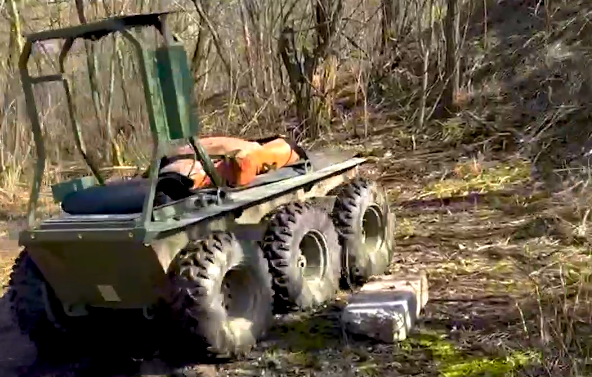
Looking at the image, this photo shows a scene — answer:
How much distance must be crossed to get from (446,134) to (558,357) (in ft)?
21.8

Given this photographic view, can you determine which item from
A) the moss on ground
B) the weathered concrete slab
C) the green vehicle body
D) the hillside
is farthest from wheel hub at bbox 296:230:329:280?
the moss on ground

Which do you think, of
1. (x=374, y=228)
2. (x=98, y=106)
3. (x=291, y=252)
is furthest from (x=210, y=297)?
(x=98, y=106)

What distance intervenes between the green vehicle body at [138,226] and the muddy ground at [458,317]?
583mm

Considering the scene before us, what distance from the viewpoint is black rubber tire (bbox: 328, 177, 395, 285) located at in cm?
613

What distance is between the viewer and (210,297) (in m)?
4.74

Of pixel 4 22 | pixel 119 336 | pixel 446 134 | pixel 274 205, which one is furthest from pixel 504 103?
pixel 4 22

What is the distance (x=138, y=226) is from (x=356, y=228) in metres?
2.04

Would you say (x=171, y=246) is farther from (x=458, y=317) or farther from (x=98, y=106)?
(x=98, y=106)

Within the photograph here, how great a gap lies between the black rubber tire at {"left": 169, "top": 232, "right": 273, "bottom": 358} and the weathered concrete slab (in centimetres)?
57

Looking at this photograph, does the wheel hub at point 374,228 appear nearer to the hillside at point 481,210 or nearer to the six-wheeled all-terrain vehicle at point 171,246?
the hillside at point 481,210

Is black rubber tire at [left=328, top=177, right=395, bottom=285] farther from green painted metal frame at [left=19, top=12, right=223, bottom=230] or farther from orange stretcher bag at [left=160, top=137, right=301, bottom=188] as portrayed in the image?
green painted metal frame at [left=19, top=12, right=223, bottom=230]

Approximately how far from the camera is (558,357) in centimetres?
423

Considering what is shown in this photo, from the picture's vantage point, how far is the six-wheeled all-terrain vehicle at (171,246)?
4.69m

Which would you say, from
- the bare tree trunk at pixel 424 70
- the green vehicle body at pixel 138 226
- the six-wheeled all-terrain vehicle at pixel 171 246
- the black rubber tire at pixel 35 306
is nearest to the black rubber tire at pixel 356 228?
the six-wheeled all-terrain vehicle at pixel 171 246
